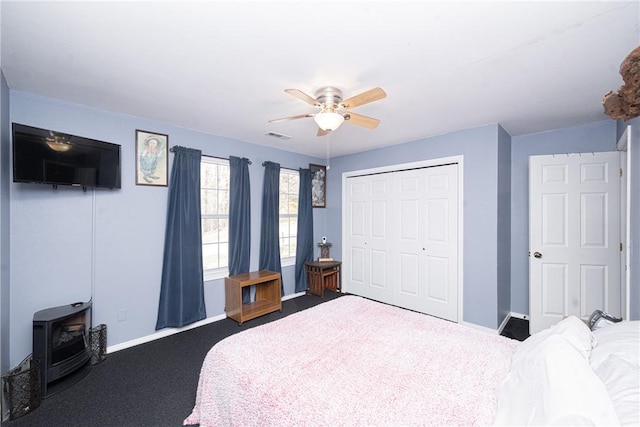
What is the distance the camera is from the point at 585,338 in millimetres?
1315

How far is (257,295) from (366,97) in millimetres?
3192

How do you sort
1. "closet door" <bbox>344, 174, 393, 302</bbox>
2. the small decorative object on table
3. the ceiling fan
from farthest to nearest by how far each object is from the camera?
the small decorative object on table, "closet door" <bbox>344, 174, 393, 302</bbox>, the ceiling fan

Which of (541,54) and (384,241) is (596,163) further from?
(384,241)

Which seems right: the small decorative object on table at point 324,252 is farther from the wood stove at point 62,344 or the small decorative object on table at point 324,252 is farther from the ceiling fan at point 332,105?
the wood stove at point 62,344

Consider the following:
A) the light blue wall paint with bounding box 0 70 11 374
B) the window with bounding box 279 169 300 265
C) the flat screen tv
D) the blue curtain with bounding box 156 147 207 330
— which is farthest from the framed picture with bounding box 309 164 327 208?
the light blue wall paint with bounding box 0 70 11 374

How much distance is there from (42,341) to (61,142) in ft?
5.37

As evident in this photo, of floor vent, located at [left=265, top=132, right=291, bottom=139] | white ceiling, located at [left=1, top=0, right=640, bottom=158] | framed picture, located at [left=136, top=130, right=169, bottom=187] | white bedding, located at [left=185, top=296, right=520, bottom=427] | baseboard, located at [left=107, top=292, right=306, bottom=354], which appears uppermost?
floor vent, located at [left=265, top=132, right=291, bottom=139]

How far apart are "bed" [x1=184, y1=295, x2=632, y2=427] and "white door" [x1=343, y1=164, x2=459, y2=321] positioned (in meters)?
Answer: 1.77

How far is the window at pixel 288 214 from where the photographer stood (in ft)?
14.7

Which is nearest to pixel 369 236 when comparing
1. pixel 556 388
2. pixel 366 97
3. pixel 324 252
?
pixel 324 252

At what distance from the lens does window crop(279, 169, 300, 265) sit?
4.47m

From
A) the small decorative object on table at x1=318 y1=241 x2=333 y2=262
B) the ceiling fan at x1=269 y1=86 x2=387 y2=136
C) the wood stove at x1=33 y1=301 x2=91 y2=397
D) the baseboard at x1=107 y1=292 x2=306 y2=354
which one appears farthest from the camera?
the small decorative object on table at x1=318 y1=241 x2=333 y2=262

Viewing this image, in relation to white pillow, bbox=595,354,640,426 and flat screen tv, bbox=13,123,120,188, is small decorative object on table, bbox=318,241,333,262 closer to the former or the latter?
flat screen tv, bbox=13,123,120,188

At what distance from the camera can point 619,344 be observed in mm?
1188
